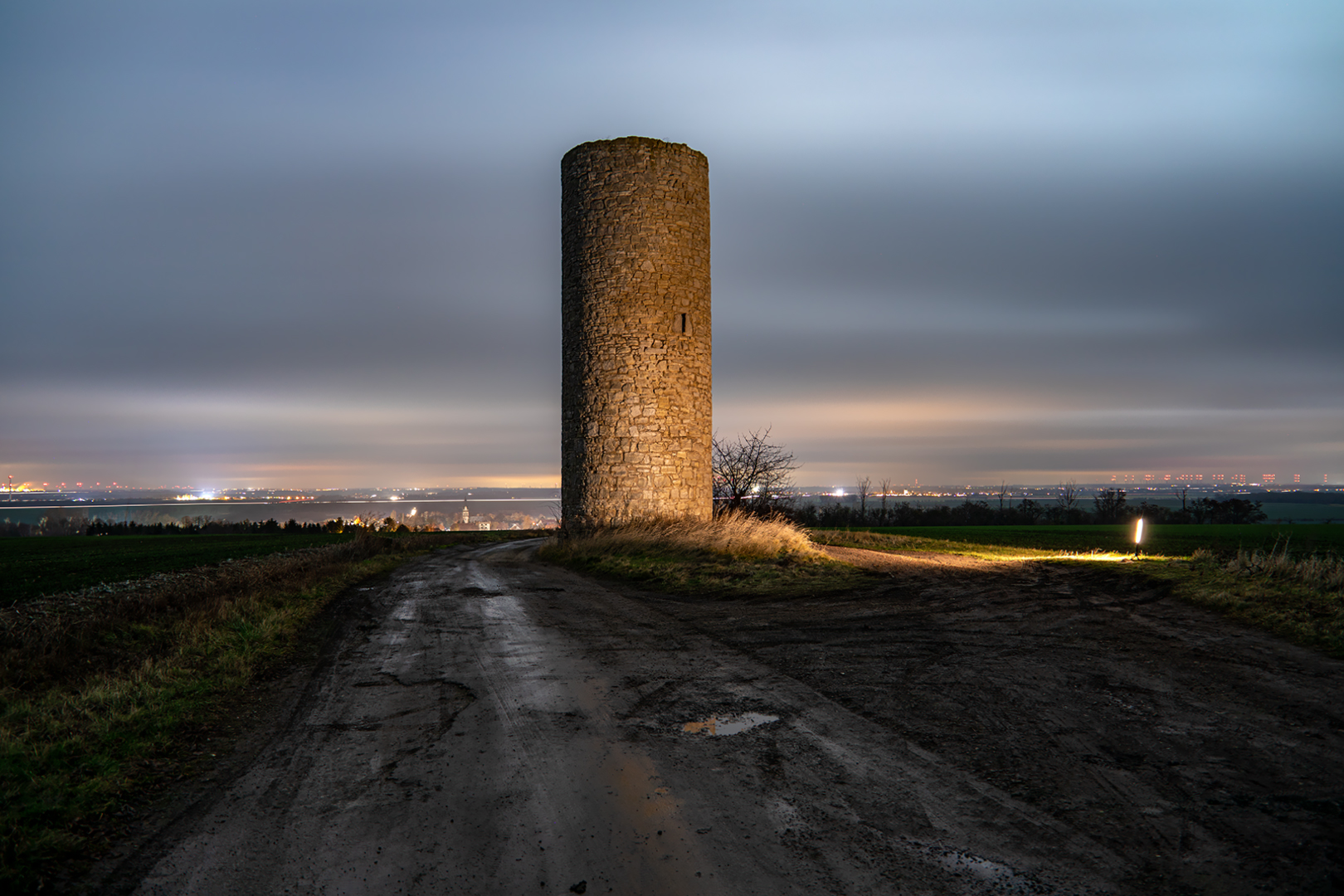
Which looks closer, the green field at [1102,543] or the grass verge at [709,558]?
the grass verge at [709,558]

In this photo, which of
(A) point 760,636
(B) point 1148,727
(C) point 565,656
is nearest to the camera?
(B) point 1148,727

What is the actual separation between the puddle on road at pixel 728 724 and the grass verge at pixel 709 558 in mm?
5336

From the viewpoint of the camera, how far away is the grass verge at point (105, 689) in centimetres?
341

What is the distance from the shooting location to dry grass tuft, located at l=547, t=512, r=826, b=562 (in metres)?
13.4

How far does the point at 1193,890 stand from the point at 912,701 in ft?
7.83

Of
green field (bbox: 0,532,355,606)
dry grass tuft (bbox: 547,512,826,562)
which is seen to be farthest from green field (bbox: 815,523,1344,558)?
green field (bbox: 0,532,355,606)

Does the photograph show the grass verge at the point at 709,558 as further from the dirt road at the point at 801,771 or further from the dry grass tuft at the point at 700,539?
the dirt road at the point at 801,771

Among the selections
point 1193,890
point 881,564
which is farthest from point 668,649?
point 881,564

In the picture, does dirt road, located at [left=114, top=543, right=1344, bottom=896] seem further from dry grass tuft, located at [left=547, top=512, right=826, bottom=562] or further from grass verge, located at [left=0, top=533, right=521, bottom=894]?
dry grass tuft, located at [left=547, top=512, right=826, bottom=562]

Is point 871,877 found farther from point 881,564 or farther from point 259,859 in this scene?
point 881,564

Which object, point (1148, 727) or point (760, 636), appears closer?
point (1148, 727)

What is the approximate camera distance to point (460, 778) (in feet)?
12.9

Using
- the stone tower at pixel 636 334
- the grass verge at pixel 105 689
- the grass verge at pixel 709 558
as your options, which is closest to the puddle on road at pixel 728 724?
the grass verge at pixel 105 689

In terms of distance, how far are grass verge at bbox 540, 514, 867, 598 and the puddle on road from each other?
17.5 ft
